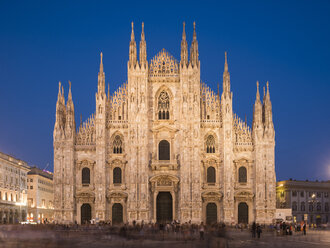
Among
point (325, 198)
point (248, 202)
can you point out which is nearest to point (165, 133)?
point (248, 202)

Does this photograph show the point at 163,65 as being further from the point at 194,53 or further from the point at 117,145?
the point at 117,145

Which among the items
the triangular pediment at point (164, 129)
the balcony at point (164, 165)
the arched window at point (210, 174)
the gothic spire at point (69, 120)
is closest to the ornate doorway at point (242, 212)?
the arched window at point (210, 174)

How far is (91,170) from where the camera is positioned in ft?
208

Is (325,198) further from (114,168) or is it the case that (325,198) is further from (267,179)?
(114,168)

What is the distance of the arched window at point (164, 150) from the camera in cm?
6391

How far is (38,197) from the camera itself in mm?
103562

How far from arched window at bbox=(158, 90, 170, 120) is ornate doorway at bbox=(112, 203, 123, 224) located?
11.6 metres

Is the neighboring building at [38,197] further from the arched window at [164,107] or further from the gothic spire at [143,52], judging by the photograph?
the gothic spire at [143,52]

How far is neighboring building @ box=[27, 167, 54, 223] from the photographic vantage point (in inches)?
3937

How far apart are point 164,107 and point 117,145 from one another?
729 cm

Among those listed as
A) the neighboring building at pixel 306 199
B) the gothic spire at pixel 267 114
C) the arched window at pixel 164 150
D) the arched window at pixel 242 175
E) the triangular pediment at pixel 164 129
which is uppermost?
the gothic spire at pixel 267 114

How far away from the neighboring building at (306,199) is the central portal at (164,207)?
45093mm

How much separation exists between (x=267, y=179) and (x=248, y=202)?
3.60 m

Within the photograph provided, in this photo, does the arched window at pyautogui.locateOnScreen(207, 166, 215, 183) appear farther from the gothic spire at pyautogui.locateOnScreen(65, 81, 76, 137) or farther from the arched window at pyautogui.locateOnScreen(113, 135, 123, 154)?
the gothic spire at pyautogui.locateOnScreen(65, 81, 76, 137)
